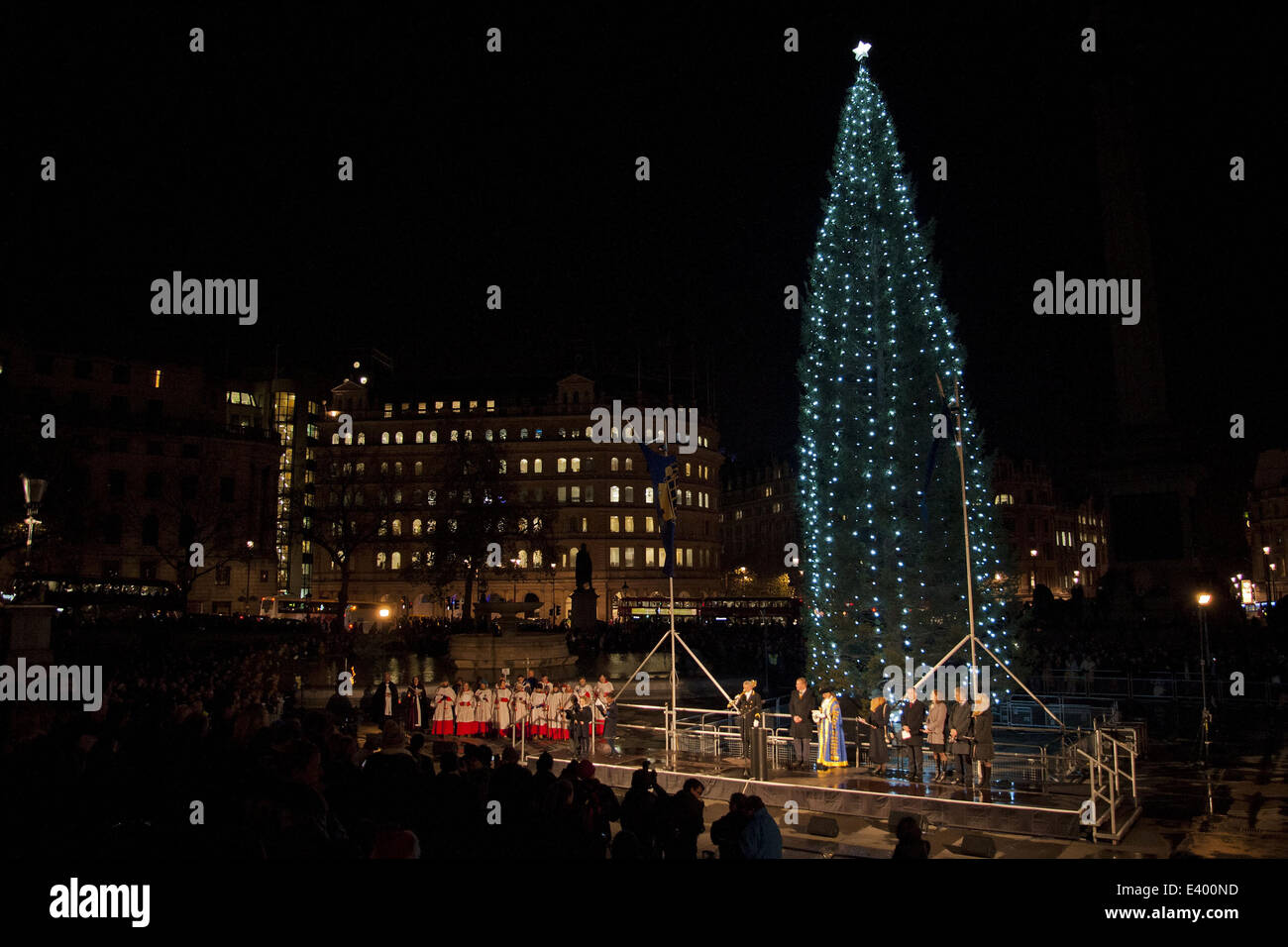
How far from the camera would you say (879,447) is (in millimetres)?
20188

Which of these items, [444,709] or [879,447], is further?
[444,709]

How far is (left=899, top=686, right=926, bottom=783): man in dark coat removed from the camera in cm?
1469

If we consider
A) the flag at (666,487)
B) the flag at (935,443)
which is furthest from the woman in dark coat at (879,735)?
the flag at (666,487)

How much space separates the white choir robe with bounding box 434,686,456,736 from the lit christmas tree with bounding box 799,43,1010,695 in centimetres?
938

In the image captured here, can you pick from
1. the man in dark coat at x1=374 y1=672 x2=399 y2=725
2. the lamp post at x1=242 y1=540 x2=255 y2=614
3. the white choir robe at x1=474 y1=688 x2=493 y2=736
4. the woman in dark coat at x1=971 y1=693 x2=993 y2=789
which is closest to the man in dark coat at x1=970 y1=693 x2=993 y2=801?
the woman in dark coat at x1=971 y1=693 x2=993 y2=789

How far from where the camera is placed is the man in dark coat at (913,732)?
14.7 metres

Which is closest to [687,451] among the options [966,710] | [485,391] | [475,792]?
[485,391]

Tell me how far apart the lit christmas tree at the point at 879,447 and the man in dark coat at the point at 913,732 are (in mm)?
4900

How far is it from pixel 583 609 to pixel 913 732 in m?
38.0

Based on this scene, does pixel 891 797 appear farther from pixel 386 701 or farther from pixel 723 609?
pixel 723 609

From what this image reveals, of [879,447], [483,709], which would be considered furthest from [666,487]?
[483,709]

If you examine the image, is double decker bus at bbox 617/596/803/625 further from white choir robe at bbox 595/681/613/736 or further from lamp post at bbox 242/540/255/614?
white choir robe at bbox 595/681/613/736
